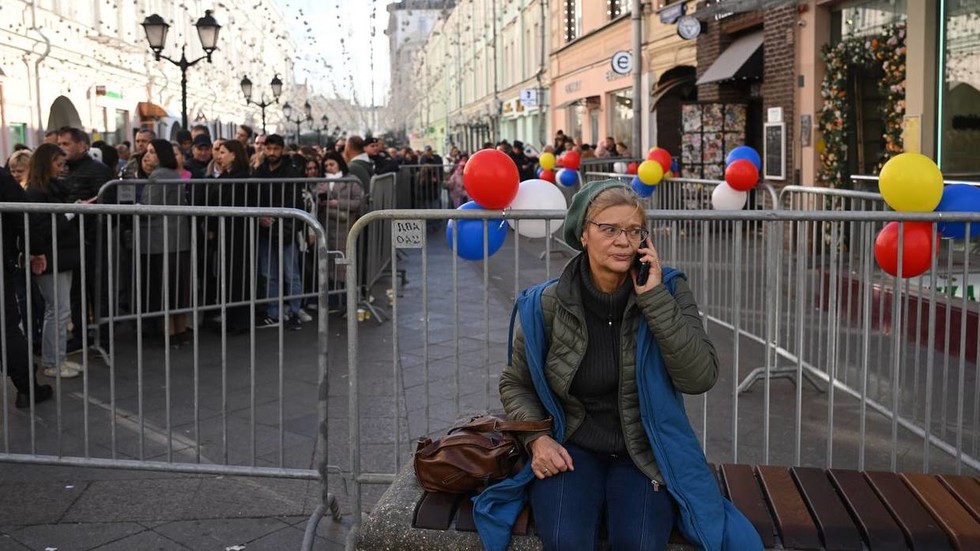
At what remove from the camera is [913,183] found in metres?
4.18

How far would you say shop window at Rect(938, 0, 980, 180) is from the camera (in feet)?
32.4

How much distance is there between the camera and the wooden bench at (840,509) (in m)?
2.99

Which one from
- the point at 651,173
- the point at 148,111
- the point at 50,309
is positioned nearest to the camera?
the point at 50,309

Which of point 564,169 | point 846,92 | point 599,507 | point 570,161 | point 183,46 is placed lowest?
point 599,507

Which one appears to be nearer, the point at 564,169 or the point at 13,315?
the point at 13,315

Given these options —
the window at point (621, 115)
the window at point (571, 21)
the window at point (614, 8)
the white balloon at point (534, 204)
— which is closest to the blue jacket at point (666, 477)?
the white balloon at point (534, 204)

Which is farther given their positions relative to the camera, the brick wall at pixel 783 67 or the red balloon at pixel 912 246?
the brick wall at pixel 783 67

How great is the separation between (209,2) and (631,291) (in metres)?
44.3

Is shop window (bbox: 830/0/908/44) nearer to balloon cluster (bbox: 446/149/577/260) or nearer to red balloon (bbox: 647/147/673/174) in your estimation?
red balloon (bbox: 647/147/673/174)

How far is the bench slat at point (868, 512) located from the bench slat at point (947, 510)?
14cm

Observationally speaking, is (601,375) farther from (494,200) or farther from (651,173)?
(651,173)

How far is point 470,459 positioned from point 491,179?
4.68ft

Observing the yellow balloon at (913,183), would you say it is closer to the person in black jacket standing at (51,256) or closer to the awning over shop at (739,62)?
the person in black jacket standing at (51,256)

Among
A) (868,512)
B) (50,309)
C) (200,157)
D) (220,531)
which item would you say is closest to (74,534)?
(220,531)
